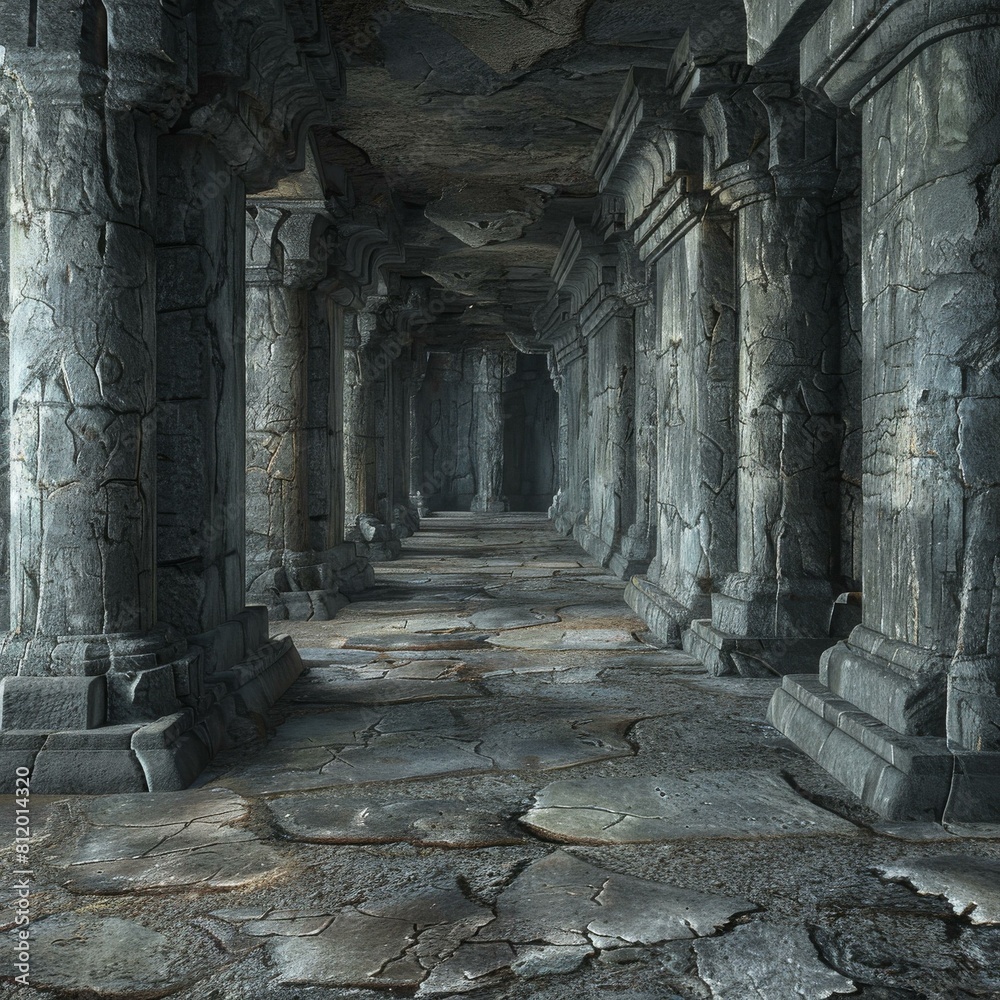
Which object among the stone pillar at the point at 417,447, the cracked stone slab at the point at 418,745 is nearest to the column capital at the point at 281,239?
the cracked stone slab at the point at 418,745

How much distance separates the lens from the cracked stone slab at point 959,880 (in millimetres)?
2193

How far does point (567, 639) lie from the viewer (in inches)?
234

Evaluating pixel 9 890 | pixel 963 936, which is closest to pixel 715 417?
pixel 963 936

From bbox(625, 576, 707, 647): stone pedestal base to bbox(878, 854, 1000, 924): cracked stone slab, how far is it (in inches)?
122

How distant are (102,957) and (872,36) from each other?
3288 millimetres

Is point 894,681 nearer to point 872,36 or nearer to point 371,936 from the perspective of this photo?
point 371,936

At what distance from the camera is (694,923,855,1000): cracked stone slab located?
6.06 feet

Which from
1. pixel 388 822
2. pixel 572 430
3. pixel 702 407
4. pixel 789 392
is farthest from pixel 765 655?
pixel 572 430

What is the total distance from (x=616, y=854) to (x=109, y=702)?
1.78 metres

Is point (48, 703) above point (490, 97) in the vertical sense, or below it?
below

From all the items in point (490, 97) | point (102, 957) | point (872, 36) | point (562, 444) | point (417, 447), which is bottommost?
point (102, 957)

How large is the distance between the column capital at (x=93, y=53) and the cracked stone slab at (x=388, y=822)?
7.98 ft

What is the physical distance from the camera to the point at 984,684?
2828mm

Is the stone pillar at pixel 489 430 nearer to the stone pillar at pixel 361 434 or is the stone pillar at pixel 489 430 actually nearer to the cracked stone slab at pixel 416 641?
the stone pillar at pixel 361 434
